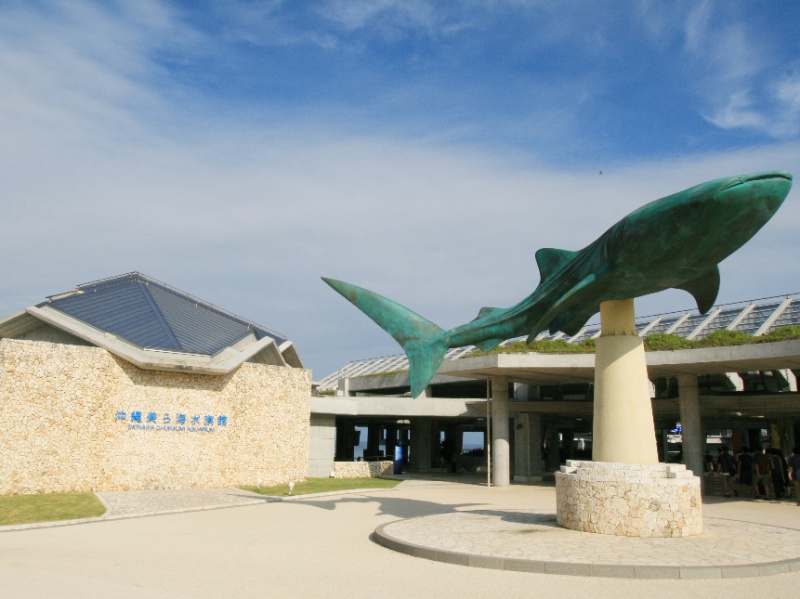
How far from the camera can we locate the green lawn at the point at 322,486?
66.8ft

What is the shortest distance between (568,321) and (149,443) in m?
13.9

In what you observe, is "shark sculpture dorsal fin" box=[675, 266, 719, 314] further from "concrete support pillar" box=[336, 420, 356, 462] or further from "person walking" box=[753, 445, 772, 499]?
"concrete support pillar" box=[336, 420, 356, 462]

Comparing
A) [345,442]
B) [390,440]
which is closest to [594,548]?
[345,442]

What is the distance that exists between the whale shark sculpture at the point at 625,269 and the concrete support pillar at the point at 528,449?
53.0 feet

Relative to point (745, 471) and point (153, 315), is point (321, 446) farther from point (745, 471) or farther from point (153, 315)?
point (745, 471)

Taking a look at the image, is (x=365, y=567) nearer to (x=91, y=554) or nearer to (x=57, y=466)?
(x=91, y=554)

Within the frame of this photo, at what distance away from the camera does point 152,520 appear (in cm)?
1380

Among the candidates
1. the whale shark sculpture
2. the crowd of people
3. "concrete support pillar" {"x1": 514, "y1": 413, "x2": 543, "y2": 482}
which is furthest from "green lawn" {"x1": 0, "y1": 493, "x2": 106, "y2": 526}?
the crowd of people

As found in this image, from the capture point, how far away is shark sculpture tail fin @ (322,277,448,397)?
1324cm

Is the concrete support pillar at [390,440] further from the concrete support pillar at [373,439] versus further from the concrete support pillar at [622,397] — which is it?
the concrete support pillar at [622,397]

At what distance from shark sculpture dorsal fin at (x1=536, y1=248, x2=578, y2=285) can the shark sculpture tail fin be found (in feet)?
8.19

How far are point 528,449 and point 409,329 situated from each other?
1674cm

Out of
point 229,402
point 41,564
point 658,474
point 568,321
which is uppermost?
point 568,321

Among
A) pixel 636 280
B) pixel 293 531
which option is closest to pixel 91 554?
pixel 293 531
